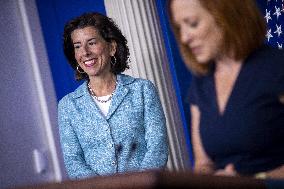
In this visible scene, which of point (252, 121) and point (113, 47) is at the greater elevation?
point (113, 47)

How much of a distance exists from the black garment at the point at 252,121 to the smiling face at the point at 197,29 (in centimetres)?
12

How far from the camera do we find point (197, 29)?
1.15 m

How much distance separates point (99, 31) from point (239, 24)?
0.75 meters

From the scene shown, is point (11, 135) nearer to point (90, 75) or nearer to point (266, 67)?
point (90, 75)

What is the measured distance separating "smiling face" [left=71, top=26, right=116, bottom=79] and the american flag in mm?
710

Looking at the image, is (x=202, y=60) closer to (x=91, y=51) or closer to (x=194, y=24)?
(x=194, y=24)

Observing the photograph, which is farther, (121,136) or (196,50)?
(121,136)

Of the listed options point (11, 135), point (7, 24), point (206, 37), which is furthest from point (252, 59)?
point (7, 24)

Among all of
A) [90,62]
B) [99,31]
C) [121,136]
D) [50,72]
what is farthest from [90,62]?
[50,72]

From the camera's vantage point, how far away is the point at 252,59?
105cm

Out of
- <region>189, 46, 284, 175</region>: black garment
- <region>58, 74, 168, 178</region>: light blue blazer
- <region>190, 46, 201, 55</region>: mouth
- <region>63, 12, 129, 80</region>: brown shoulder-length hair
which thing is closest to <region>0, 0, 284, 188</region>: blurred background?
<region>63, 12, 129, 80</region>: brown shoulder-length hair

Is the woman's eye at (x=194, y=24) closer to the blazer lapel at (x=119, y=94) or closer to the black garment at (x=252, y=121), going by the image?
the black garment at (x=252, y=121)

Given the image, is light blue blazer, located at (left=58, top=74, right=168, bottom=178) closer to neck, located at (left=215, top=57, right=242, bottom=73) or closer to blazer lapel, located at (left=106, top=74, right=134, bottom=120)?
blazer lapel, located at (left=106, top=74, right=134, bottom=120)

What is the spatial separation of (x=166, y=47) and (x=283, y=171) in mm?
1353
